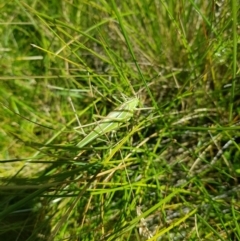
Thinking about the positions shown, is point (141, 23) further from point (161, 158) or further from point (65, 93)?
point (161, 158)

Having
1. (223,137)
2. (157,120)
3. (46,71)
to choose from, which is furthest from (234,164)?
(46,71)

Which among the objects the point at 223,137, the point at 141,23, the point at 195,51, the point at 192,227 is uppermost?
the point at 141,23

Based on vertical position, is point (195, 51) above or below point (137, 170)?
above

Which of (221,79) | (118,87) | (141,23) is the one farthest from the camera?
(141,23)

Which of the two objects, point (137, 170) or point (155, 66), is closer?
point (137, 170)

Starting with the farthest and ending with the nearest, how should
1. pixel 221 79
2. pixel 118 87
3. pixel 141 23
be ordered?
pixel 141 23 → pixel 221 79 → pixel 118 87

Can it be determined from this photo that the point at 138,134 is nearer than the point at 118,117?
No
